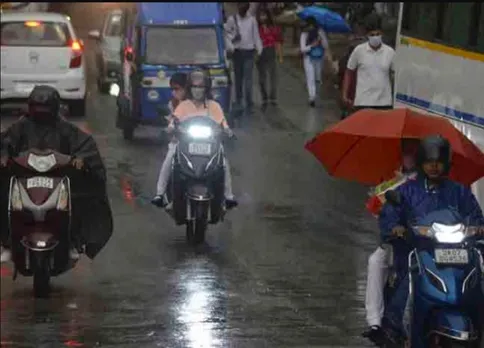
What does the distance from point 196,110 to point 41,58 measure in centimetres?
1047

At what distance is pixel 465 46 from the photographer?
471 inches

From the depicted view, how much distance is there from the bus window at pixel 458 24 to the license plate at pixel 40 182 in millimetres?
4091

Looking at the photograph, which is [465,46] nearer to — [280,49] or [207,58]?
[207,58]

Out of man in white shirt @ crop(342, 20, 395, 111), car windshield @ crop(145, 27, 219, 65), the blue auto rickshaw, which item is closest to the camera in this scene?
man in white shirt @ crop(342, 20, 395, 111)

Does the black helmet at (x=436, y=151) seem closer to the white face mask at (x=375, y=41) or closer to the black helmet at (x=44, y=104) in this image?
the black helmet at (x=44, y=104)

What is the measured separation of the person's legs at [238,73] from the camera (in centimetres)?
2358

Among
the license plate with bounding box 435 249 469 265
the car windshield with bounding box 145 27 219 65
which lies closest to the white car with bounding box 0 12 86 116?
the car windshield with bounding box 145 27 219 65

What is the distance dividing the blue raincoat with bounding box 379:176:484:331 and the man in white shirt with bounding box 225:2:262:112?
50.8 ft

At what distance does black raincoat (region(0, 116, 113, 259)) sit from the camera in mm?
10023

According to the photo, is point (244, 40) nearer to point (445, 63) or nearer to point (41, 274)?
point (445, 63)

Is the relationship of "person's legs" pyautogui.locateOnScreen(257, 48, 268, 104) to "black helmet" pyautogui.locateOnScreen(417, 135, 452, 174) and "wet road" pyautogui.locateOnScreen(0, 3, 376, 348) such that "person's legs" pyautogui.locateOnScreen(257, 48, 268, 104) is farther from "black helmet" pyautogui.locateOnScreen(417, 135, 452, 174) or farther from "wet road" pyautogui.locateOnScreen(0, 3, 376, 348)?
"black helmet" pyautogui.locateOnScreen(417, 135, 452, 174)

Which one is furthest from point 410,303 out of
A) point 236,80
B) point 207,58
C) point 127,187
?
point 236,80

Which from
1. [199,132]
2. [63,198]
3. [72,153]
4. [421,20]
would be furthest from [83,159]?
[421,20]

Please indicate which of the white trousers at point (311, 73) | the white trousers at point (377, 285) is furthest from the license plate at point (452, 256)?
the white trousers at point (311, 73)
